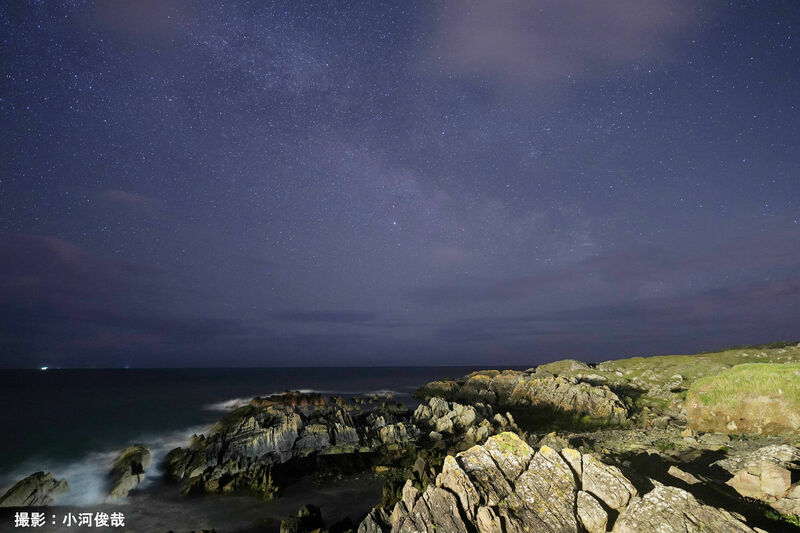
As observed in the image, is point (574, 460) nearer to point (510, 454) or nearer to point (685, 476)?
point (510, 454)

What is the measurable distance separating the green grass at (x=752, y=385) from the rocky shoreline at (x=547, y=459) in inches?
4.4

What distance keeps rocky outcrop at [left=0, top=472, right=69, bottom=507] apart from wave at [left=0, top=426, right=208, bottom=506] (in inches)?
28.0

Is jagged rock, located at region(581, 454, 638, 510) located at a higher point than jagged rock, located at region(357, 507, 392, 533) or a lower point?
higher

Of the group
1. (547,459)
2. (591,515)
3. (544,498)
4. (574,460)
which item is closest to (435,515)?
(544,498)

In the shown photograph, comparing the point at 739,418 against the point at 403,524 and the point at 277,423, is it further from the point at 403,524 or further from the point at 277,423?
the point at 277,423

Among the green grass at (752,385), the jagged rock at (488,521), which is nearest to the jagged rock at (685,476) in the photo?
the jagged rock at (488,521)

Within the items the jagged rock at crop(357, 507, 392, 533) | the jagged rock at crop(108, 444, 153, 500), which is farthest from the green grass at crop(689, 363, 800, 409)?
the jagged rock at crop(108, 444, 153, 500)

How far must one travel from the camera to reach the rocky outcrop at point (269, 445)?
31953mm

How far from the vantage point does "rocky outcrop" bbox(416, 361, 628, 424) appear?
164 ft

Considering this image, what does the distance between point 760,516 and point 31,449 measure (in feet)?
235

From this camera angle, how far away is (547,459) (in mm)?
18125

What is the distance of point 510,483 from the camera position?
1778 centimetres

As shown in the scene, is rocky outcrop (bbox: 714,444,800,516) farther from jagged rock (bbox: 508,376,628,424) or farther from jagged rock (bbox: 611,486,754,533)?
jagged rock (bbox: 508,376,628,424)

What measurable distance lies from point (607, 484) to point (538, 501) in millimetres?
3073
